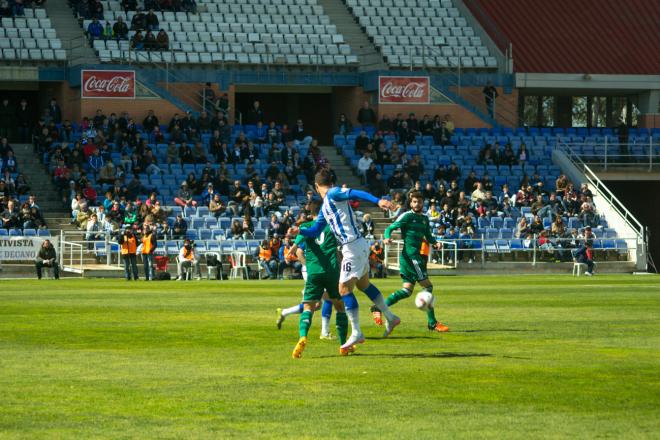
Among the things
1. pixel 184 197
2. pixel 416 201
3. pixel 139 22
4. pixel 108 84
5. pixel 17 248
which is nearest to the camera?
pixel 416 201

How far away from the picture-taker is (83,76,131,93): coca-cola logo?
162 ft

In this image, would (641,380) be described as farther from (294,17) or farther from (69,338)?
(294,17)

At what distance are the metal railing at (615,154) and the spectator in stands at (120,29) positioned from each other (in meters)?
17.1

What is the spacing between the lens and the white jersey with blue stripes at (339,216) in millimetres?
14711

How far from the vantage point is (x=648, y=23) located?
61.2 meters

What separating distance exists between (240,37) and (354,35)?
520cm

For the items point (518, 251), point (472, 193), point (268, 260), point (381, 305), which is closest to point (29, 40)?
point (268, 260)

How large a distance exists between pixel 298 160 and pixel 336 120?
7.90 metres

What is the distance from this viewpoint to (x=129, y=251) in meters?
38.1

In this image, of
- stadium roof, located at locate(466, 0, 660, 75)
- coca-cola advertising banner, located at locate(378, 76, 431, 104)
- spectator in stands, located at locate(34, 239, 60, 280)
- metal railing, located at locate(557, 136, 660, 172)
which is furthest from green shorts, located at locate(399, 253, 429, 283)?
stadium roof, located at locate(466, 0, 660, 75)

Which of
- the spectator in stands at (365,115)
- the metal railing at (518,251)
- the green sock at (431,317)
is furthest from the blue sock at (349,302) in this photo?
the spectator in stands at (365,115)

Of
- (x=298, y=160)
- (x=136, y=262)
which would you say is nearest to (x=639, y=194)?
(x=298, y=160)

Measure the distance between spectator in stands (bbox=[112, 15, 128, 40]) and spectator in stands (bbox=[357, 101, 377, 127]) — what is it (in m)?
9.37

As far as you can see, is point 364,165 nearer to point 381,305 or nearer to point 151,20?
point 151,20
